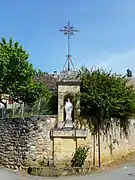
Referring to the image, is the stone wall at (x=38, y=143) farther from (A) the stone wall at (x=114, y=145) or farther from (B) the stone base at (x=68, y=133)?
(A) the stone wall at (x=114, y=145)

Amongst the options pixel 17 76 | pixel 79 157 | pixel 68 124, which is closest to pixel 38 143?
pixel 68 124

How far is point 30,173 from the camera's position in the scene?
52.0 feet

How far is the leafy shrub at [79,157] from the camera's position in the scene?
53.0 feet

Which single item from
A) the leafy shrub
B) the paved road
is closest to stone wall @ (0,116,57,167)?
the paved road

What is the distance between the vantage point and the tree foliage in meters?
17.0

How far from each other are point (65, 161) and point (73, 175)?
128 cm

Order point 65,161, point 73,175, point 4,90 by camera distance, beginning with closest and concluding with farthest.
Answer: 1. point 73,175
2. point 65,161
3. point 4,90

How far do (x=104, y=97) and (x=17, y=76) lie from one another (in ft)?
43.4

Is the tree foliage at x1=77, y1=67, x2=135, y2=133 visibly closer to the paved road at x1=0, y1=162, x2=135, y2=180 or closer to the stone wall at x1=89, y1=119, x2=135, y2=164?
the stone wall at x1=89, y1=119, x2=135, y2=164

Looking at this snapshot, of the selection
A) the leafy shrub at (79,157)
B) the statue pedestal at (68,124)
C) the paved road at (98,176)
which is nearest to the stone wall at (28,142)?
the statue pedestal at (68,124)

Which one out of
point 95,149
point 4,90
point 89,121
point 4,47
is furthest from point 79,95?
point 4,47

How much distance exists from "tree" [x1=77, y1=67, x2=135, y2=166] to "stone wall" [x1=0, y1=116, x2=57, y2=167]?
196 cm

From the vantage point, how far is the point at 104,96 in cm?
1694

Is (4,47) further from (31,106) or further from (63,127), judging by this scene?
(63,127)
